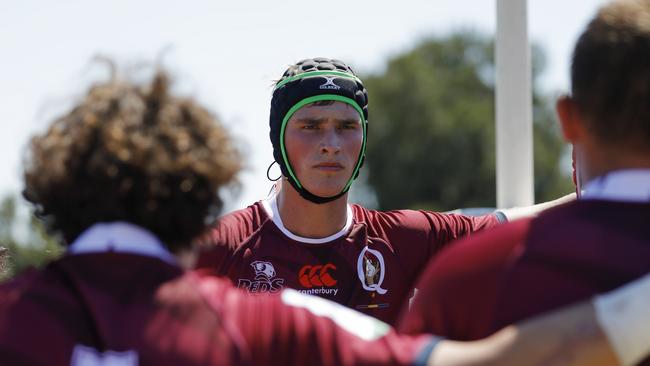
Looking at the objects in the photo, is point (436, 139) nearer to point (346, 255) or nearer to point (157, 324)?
point (346, 255)

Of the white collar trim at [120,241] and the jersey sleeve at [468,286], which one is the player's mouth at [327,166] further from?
the white collar trim at [120,241]

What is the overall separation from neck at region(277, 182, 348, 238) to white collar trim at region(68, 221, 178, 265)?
8.87 feet

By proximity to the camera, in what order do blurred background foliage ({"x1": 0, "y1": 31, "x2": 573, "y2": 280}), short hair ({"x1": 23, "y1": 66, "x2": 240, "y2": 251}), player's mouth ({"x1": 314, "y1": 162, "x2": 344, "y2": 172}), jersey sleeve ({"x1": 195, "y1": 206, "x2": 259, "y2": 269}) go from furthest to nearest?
blurred background foliage ({"x1": 0, "y1": 31, "x2": 573, "y2": 280}) → player's mouth ({"x1": 314, "y1": 162, "x2": 344, "y2": 172}) → jersey sleeve ({"x1": 195, "y1": 206, "x2": 259, "y2": 269}) → short hair ({"x1": 23, "y1": 66, "x2": 240, "y2": 251})

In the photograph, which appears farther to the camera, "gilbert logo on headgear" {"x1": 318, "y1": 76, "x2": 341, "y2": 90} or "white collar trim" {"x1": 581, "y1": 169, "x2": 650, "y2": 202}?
"gilbert logo on headgear" {"x1": 318, "y1": 76, "x2": 341, "y2": 90}

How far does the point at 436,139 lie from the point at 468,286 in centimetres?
5463

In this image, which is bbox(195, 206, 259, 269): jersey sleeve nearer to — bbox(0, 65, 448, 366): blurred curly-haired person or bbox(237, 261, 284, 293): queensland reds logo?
bbox(237, 261, 284, 293): queensland reds logo

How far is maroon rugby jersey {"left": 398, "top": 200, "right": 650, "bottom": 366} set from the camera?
2320 millimetres

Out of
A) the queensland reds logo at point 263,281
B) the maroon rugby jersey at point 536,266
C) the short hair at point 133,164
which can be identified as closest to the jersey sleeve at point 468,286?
the maroon rugby jersey at point 536,266

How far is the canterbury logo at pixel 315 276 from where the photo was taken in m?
4.92

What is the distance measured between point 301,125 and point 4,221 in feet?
7.41

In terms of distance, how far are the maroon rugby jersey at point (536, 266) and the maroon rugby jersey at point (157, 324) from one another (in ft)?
0.39

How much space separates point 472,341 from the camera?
2.42 m

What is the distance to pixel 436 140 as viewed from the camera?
186ft

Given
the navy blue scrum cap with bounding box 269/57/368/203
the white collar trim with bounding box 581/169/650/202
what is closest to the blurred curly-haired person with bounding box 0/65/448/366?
the white collar trim with bounding box 581/169/650/202
